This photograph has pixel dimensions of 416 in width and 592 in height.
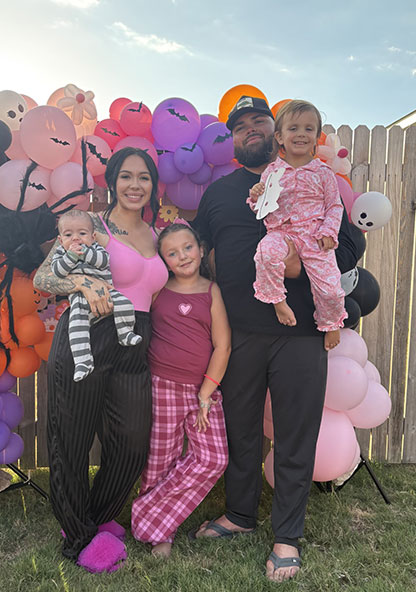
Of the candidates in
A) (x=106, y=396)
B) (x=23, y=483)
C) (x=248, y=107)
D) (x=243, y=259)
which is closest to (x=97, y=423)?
(x=106, y=396)

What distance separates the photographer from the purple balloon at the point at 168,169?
8.82 ft

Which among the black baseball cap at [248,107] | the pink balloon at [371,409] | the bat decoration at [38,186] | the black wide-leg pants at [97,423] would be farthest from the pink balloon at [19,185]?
the pink balloon at [371,409]

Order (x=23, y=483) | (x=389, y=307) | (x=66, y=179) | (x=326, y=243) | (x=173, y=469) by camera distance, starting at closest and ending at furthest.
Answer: (x=326, y=243) → (x=173, y=469) → (x=66, y=179) → (x=23, y=483) → (x=389, y=307)

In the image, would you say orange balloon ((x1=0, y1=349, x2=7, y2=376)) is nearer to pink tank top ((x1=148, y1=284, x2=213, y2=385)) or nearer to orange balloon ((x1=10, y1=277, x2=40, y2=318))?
orange balloon ((x1=10, y1=277, x2=40, y2=318))

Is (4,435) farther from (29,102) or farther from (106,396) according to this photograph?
(29,102)

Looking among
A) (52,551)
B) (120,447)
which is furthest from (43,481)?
(120,447)

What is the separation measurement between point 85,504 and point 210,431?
2.31 feet

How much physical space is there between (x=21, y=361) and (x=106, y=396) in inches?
29.3

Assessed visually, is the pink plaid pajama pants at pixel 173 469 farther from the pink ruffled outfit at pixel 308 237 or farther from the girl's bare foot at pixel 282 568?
the pink ruffled outfit at pixel 308 237

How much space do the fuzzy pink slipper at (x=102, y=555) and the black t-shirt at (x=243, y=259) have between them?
1.23 m

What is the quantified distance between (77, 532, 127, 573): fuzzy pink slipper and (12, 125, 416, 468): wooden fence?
1.25 metres

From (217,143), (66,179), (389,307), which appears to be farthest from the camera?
(389,307)

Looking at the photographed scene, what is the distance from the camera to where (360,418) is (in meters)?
2.65

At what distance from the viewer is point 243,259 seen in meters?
2.29
